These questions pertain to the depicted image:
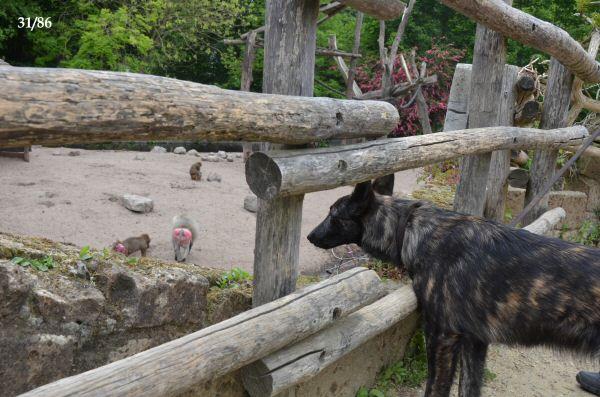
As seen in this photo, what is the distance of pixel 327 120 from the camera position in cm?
262

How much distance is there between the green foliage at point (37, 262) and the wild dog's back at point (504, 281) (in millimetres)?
1995

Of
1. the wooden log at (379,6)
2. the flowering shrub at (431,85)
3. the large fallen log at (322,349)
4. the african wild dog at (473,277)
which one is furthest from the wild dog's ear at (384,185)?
the flowering shrub at (431,85)

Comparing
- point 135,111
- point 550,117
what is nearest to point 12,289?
point 135,111

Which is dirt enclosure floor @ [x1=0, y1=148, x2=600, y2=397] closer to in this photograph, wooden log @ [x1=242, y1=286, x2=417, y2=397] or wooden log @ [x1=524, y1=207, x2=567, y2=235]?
wooden log @ [x1=524, y1=207, x2=567, y2=235]

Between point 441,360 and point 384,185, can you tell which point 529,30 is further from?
point 441,360

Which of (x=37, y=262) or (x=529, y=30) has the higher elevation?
(x=529, y=30)

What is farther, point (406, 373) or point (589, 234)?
point (589, 234)

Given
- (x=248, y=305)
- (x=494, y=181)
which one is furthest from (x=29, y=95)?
(x=494, y=181)

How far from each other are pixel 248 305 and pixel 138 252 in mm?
5931

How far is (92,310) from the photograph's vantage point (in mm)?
2404

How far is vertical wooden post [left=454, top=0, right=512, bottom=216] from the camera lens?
487 cm

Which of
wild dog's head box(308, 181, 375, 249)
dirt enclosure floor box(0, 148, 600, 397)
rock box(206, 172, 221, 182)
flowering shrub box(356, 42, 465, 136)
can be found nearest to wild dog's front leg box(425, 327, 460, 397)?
wild dog's head box(308, 181, 375, 249)

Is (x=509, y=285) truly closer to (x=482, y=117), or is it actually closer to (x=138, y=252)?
(x=482, y=117)

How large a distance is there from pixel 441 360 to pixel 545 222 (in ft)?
9.74
